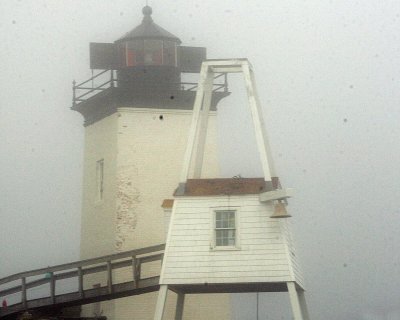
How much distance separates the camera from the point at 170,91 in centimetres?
3612

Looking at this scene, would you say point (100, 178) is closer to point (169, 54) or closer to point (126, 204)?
point (126, 204)

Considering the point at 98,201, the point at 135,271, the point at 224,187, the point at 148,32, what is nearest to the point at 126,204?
the point at 98,201

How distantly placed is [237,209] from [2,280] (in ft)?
26.7

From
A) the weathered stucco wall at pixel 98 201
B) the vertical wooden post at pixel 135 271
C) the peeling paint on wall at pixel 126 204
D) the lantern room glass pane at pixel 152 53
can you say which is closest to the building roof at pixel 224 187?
the vertical wooden post at pixel 135 271

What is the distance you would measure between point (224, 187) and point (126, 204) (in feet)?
28.8

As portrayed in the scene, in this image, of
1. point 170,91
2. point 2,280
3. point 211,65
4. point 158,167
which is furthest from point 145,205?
point 211,65

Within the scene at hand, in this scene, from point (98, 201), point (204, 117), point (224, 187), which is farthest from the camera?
point (98, 201)

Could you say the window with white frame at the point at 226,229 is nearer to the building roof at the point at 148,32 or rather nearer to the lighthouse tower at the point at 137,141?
the lighthouse tower at the point at 137,141

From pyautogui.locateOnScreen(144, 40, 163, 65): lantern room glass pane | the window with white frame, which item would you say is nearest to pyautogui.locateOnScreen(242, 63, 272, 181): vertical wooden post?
the window with white frame

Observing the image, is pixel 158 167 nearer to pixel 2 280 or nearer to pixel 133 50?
pixel 133 50

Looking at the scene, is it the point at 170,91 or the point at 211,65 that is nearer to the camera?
the point at 211,65

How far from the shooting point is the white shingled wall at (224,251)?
26.0 meters

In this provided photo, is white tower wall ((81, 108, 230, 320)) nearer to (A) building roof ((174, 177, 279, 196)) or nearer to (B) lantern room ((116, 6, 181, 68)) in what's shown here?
(B) lantern room ((116, 6, 181, 68))

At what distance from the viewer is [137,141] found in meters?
35.6
